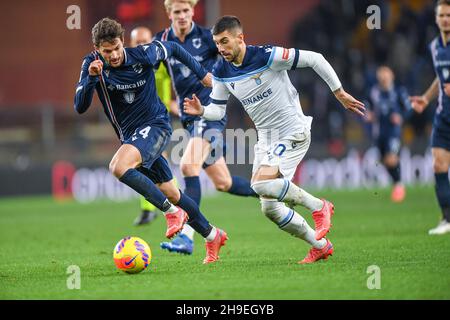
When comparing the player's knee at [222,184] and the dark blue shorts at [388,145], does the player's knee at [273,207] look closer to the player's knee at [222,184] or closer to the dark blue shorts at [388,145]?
the player's knee at [222,184]

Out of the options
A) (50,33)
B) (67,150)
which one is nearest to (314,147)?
(67,150)

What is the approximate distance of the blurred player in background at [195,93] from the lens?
9.37m

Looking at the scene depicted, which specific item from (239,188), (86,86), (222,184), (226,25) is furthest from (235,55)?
(239,188)

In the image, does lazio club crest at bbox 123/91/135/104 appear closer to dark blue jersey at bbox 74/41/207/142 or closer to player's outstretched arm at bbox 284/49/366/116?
dark blue jersey at bbox 74/41/207/142

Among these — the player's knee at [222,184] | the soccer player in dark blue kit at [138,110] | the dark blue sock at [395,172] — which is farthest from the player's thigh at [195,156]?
the dark blue sock at [395,172]

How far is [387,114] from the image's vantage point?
16484mm

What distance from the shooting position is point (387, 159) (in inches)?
640

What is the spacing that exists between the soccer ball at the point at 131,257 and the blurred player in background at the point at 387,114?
9.39m

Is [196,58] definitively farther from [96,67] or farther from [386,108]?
[386,108]

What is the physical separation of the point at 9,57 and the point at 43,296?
56.6 ft

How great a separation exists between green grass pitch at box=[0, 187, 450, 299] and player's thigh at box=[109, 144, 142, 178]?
853 millimetres

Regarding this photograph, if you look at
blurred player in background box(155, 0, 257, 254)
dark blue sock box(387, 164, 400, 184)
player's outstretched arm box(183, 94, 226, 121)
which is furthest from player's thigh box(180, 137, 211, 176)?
dark blue sock box(387, 164, 400, 184)

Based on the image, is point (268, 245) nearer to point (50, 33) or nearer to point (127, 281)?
point (127, 281)

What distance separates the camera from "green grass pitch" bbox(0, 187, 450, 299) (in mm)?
6137
